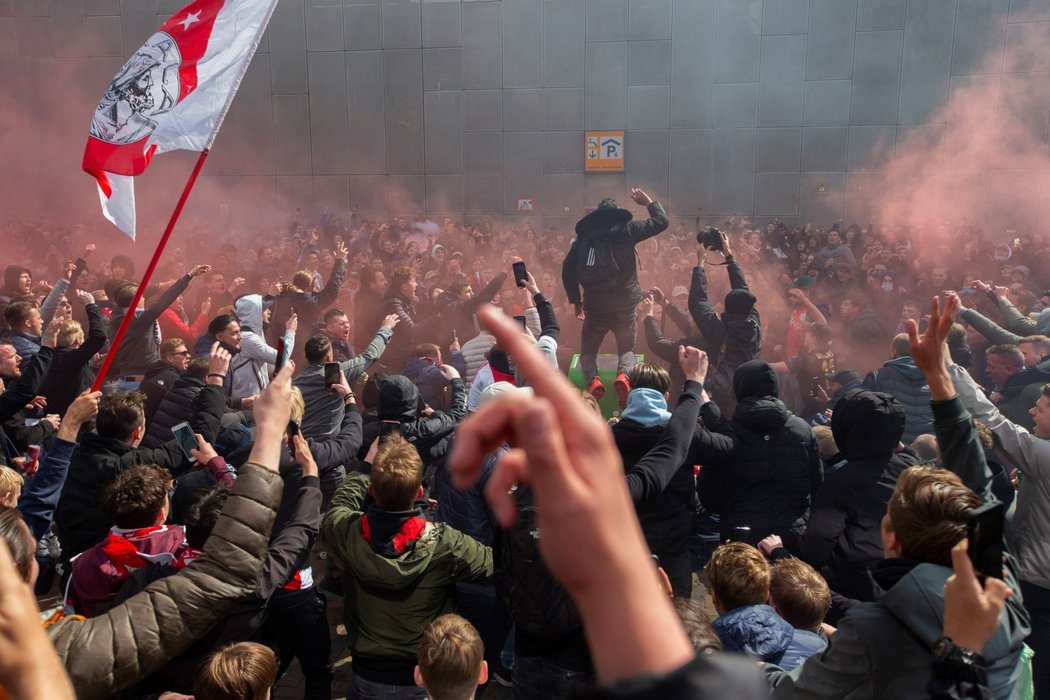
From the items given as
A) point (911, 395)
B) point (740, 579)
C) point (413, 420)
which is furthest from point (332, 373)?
point (911, 395)

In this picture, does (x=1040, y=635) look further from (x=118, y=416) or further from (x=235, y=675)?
(x=118, y=416)

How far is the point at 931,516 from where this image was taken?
5.57 feet

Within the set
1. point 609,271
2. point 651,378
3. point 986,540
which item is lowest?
point 986,540

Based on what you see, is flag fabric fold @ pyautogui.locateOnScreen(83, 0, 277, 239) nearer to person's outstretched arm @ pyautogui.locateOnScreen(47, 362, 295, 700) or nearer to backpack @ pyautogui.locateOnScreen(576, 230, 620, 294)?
person's outstretched arm @ pyautogui.locateOnScreen(47, 362, 295, 700)

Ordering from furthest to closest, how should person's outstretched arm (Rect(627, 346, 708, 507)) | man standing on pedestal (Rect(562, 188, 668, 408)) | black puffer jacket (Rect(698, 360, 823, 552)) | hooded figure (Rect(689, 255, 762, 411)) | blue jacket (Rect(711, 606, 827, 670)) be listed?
man standing on pedestal (Rect(562, 188, 668, 408)) < hooded figure (Rect(689, 255, 762, 411)) < black puffer jacket (Rect(698, 360, 823, 552)) < person's outstretched arm (Rect(627, 346, 708, 507)) < blue jacket (Rect(711, 606, 827, 670))

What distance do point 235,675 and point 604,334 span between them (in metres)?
5.83

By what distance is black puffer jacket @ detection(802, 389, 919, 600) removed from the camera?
292 centimetres

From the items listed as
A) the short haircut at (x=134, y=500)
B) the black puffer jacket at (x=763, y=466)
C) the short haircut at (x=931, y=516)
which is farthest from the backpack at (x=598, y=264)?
the short haircut at (x=931, y=516)

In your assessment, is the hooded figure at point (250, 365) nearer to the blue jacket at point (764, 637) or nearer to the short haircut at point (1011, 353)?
the blue jacket at point (764, 637)

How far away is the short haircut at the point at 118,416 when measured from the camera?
326 centimetres

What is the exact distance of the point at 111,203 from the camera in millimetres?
3953

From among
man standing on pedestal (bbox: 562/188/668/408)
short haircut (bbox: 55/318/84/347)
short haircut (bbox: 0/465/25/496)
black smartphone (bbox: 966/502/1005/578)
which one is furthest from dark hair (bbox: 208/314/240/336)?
black smartphone (bbox: 966/502/1005/578)

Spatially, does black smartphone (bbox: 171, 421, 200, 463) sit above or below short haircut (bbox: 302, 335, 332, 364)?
below

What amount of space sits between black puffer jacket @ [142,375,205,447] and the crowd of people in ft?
0.04
